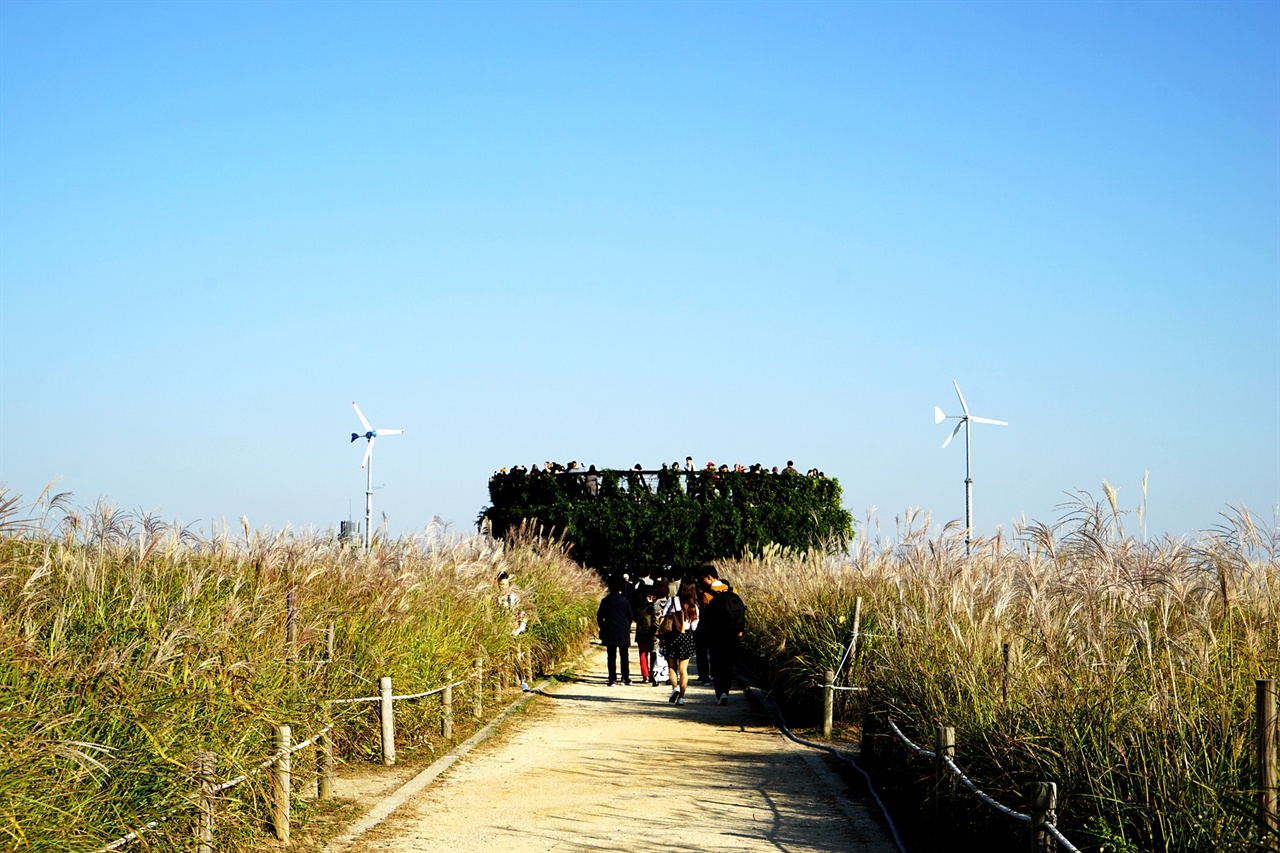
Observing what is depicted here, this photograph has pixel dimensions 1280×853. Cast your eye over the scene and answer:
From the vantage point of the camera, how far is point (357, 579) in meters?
11.4

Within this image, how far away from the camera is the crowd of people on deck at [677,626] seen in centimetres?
1634

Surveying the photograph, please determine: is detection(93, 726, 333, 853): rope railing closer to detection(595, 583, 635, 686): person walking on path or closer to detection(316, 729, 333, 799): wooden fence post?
detection(316, 729, 333, 799): wooden fence post

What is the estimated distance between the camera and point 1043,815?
6.09 m

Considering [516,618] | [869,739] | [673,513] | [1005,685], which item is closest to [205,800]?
[1005,685]

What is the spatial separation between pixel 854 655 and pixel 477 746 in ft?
12.7

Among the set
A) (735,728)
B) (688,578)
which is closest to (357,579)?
(735,728)

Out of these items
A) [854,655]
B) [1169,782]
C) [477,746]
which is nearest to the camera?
[1169,782]

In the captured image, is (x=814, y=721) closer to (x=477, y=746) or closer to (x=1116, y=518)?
(x=477, y=746)

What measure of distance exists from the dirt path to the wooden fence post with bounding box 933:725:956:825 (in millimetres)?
439

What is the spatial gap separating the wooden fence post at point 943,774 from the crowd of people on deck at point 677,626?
7897mm

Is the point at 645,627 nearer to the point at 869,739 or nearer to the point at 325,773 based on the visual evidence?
the point at 869,739

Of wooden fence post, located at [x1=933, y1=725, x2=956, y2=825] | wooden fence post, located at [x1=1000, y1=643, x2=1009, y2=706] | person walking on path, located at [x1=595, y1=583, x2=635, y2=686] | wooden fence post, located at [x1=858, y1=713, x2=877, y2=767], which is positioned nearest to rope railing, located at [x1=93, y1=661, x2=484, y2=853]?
wooden fence post, located at [x1=858, y1=713, x2=877, y2=767]

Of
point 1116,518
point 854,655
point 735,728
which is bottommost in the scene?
point 735,728

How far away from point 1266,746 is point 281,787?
5104 millimetres
